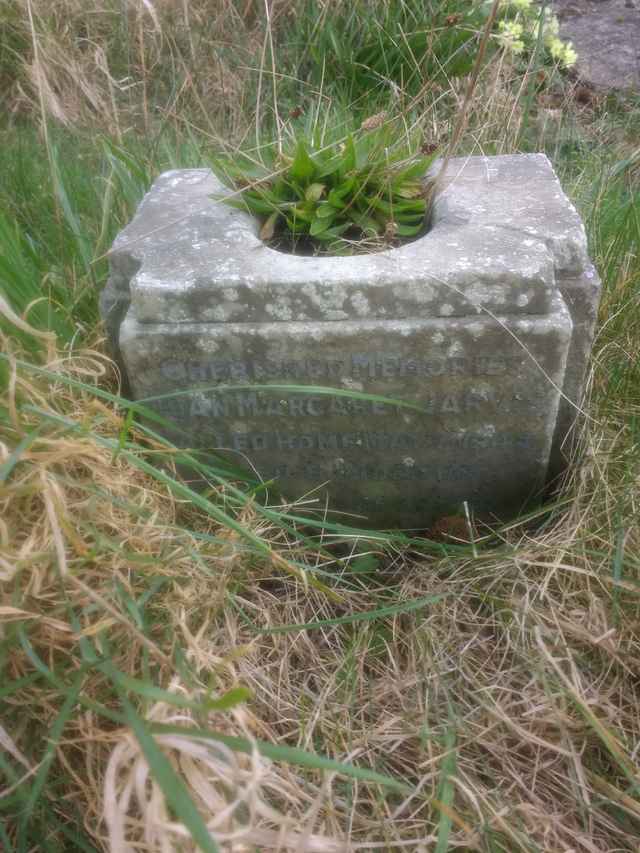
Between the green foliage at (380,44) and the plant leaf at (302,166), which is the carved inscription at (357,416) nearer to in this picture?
the plant leaf at (302,166)

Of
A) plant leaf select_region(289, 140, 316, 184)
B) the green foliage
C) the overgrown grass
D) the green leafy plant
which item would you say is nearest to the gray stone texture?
the green foliage

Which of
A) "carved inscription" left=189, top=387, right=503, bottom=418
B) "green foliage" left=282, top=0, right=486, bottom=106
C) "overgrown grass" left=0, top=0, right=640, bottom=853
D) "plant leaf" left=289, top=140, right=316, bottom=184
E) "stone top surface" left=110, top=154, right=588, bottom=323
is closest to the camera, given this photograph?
"overgrown grass" left=0, top=0, right=640, bottom=853

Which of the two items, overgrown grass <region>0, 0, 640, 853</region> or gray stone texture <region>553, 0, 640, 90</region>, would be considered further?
gray stone texture <region>553, 0, 640, 90</region>

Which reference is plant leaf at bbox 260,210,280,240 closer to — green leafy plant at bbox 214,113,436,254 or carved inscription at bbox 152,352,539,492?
green leafy plant at bbox 214,113,436,254

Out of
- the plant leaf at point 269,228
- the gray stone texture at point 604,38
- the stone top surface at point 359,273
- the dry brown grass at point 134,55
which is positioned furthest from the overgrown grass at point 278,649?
the gray stone texture at point 604,38

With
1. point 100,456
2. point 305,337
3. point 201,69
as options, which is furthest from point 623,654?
point 201,69

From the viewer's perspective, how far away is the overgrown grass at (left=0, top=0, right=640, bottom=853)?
1011 millimetres

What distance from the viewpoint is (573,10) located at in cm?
425

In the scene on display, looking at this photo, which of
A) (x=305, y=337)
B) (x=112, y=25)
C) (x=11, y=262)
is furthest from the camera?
(x=112, y=25)

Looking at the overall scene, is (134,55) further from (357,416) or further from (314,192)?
(357,416)

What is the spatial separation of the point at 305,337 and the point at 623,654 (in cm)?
79

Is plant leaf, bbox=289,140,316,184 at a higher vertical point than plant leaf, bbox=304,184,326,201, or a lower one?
higher

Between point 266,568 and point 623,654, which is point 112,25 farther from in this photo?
point 623,654

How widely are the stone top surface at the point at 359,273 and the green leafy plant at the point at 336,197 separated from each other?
129 mm
